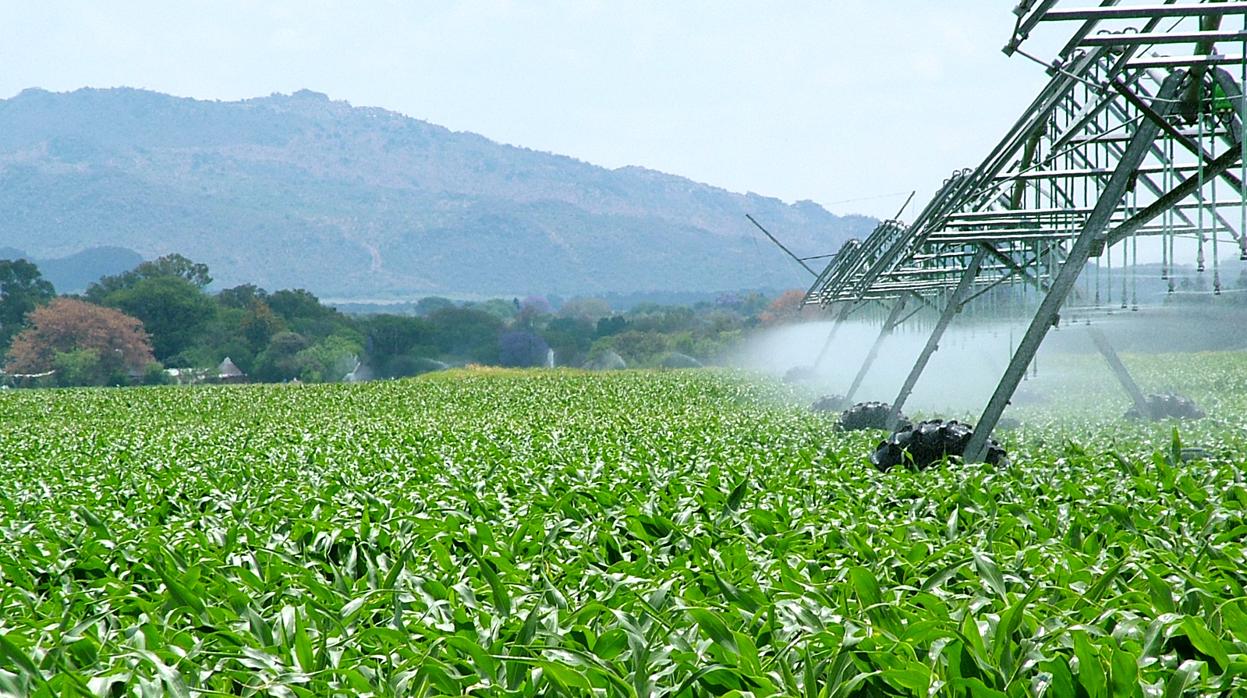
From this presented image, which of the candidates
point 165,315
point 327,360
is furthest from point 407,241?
point 327,360

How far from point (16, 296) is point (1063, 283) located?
242 feet

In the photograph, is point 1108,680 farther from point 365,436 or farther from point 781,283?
point 781,283

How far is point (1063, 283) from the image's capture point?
294 inches

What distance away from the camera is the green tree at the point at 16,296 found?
224 feet

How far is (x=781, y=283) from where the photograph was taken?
156250 mm

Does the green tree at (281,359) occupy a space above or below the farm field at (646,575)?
below

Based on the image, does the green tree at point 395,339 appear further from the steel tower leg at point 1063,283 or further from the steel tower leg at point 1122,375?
the steel tower leg at point 1063,283

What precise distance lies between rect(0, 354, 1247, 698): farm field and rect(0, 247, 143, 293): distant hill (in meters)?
149

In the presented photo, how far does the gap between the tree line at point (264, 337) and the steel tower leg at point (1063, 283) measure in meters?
43.4

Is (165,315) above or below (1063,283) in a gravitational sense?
below

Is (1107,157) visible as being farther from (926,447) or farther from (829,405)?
(829,405)

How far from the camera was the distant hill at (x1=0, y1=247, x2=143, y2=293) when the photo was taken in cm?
14362

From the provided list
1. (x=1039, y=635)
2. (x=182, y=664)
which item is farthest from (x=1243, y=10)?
(x=182, y=664)

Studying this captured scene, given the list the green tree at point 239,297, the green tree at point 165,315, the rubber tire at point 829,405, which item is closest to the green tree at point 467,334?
the green tree at point 239,297
